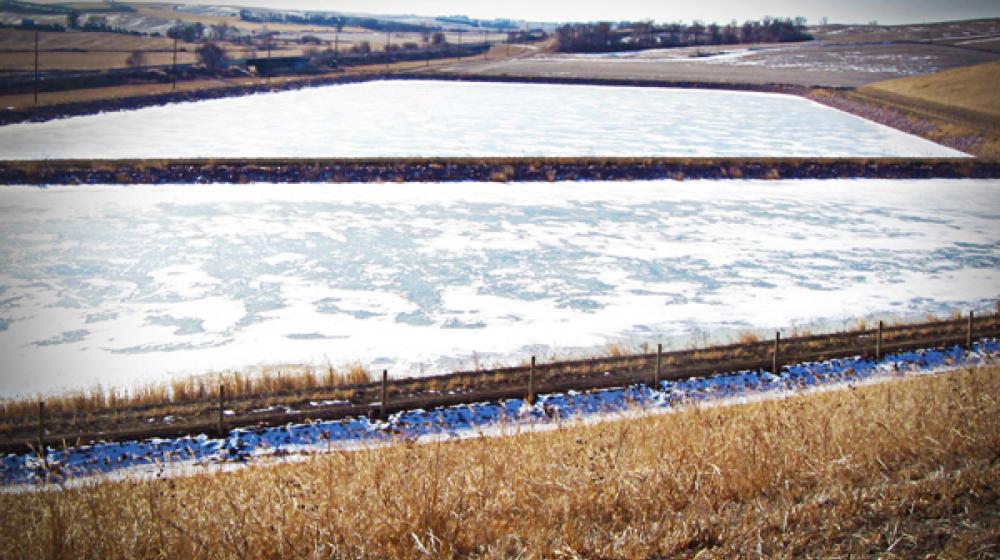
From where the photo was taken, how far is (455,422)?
465 inches

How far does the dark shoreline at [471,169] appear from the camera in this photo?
28391 millimetres

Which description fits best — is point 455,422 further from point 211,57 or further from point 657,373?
point 211,57

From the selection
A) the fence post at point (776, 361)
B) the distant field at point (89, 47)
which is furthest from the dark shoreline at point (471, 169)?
the distant field at point (89, 47)

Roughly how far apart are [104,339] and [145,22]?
84020 millimetres

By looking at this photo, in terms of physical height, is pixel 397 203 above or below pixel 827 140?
below

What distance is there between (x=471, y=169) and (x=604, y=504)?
26.6m

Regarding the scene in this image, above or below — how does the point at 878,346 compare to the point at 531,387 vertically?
above

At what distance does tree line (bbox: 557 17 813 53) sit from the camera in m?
132

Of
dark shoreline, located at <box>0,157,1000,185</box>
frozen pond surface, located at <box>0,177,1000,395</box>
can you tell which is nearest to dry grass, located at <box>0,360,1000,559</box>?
frozen pond surface, located at <box>0,177,1000,395</box>

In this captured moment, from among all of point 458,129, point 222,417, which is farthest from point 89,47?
point 222,417

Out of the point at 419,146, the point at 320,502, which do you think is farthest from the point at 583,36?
the point at 320,502

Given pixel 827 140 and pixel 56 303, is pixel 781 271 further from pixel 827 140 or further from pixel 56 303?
pixel 827 140

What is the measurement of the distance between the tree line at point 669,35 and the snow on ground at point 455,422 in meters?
120

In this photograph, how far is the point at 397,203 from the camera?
26.8 meters
